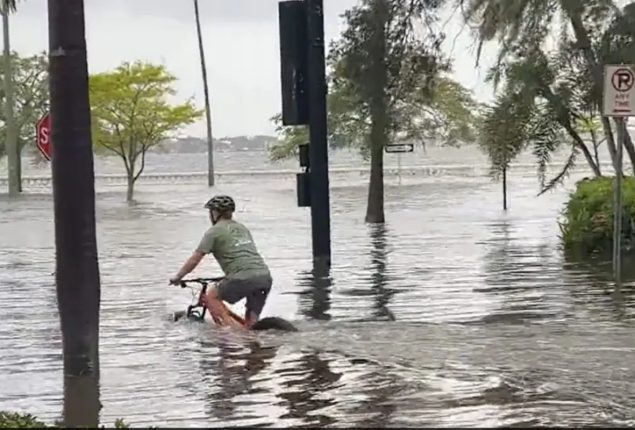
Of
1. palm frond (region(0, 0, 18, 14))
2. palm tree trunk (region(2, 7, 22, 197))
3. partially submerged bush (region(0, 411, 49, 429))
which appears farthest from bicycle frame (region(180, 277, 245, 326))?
palm tree trunk (region(2, 7, 22, 197))

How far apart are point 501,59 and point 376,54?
2.80m

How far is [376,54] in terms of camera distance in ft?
64.1

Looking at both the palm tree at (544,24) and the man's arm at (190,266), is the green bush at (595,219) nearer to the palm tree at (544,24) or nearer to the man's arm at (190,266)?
the palm tree at (544,24)

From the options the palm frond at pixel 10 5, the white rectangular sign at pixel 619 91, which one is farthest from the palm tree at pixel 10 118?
the palm frond at pixel 10 5

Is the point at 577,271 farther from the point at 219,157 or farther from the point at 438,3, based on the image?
the point at 219,157

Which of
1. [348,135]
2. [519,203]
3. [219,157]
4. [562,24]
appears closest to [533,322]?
[562,24]

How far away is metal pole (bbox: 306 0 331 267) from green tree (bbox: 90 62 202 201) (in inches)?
1451

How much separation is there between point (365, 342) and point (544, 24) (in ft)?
34.2

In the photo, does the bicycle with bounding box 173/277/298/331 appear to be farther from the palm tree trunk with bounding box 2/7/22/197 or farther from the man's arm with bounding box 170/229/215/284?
the palm tree trunk with bounding box 2/7/22/197

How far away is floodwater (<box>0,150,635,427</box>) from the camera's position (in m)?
8.37

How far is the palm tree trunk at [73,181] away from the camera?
307 inches

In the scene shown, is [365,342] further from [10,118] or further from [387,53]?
[10,118]

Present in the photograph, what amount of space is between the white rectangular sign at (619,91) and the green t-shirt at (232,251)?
466cm

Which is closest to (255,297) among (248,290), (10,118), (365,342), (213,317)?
(248,290)
